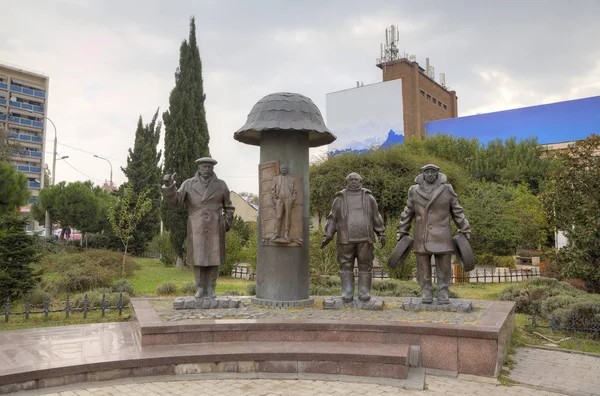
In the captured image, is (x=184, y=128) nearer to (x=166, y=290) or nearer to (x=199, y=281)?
(x=166, y=290)

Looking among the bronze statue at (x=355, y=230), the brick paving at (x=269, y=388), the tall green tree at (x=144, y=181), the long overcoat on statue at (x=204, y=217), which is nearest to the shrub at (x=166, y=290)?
the long overcoat on statue at (x=204, y=217)

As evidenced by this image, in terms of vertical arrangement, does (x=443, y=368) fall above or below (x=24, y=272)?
below

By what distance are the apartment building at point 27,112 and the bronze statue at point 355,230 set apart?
170ft

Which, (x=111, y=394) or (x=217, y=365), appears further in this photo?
(x=217, y=365)

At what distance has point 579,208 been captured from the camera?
10.3 metres

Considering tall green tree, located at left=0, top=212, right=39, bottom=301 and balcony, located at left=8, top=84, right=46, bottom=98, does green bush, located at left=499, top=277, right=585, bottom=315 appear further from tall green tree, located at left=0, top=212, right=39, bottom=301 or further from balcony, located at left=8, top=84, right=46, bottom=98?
balcony, located at left=8, top=84, right=46, bottom=98

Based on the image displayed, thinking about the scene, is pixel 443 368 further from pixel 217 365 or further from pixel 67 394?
pixel 67 394

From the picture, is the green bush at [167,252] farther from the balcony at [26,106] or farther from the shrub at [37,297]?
the balcony at [26,106]

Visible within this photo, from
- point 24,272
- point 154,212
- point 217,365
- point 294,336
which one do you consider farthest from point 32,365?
point 154,212

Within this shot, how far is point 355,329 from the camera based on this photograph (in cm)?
647

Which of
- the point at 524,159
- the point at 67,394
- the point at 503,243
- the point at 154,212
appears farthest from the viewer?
the point at 524,159

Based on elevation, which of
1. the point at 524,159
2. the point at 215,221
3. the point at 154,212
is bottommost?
the point at 215,221

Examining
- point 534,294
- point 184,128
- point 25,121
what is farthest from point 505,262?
point 25,121

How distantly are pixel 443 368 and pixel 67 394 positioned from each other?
14.3 ft
